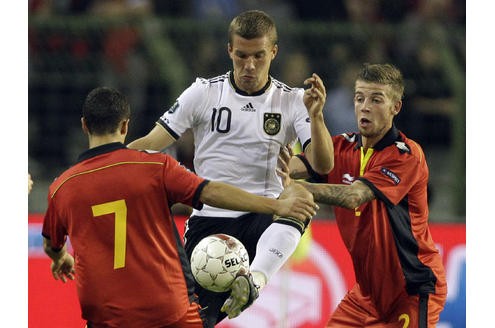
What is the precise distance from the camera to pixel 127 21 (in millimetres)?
11758

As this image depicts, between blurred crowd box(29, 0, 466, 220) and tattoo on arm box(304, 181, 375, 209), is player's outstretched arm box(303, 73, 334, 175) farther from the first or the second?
blurred crowd box(29, 0, 466, 220)

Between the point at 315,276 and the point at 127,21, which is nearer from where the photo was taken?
the point at 315,276

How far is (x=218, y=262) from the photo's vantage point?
21.5ft

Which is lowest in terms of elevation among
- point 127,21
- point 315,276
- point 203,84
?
point 315,276

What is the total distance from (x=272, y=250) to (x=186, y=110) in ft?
3.77

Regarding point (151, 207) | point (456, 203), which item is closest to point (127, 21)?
point (456, 203)

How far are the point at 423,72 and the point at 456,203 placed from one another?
60.0 inches

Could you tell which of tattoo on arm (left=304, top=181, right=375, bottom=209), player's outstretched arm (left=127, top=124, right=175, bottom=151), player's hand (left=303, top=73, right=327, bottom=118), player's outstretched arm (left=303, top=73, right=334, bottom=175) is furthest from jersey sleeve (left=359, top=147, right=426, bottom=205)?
player's outstretched arm (left=127, top=124, right=175, bottom=151)

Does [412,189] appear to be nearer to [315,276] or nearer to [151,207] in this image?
[151,207]

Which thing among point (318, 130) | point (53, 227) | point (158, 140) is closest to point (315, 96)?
point (318, 130)

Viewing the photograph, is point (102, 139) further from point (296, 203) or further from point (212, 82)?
point (212, 82)

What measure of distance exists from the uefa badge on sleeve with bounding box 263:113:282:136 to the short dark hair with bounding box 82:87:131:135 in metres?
1.35

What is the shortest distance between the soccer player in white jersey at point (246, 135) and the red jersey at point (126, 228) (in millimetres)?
925

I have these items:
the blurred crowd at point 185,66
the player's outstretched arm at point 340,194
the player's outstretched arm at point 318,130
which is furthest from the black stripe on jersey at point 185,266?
the blurred crowd at point 185,66
